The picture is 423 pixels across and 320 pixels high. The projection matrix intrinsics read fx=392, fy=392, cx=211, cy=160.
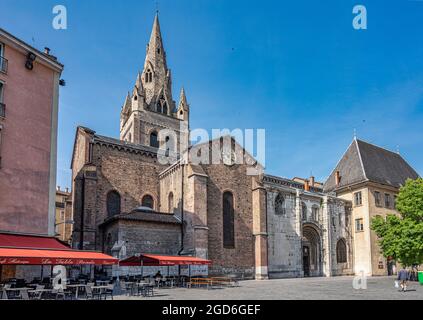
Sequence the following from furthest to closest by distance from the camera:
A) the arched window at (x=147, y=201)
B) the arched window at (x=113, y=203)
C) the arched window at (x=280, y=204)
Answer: the arched window at (x=280, y=204)
the arched window at (x=147, y=201)
the arched window at (x=113, y=203)

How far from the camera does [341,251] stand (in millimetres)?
41438

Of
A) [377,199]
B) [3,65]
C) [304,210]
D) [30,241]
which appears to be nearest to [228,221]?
[304,210]

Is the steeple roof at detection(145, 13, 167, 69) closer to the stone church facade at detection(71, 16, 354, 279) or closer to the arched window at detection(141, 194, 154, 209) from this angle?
the stone church facade at detection(71, 16, 354, 279)

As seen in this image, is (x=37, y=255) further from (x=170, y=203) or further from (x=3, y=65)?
(x=170, y=203)

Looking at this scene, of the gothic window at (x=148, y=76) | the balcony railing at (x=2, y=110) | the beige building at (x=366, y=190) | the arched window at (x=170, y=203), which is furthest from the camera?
the gothic window at (x=148, y=76)

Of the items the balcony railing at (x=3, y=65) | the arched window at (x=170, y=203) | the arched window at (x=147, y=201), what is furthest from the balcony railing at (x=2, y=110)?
the arched window at (x=147, y=201)

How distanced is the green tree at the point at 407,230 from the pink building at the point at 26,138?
83.3ft

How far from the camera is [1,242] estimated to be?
682 inches

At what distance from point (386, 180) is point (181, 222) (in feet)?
85.4

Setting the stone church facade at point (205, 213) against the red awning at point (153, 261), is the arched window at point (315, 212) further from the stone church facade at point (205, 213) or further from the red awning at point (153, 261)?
the red awning at point (153, 261)

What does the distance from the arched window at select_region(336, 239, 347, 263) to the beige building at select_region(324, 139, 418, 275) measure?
1314 mm

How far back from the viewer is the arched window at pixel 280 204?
120ft
